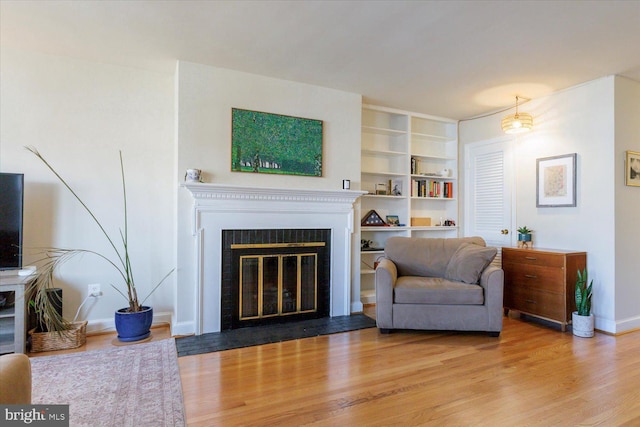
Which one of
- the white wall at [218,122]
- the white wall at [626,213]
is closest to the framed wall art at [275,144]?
the white wall at [218,122]

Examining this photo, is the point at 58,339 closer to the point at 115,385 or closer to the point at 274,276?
the point at 115,385

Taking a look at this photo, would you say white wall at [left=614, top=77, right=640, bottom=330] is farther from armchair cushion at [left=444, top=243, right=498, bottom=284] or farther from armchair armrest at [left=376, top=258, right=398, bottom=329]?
armchair armrest at [left=376, top=258, right=398, bottom=329]

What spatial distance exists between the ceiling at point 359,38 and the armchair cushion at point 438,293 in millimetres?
2003

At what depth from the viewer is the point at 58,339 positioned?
274 cm

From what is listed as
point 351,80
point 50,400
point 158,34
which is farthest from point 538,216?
point 50,400

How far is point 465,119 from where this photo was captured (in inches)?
189

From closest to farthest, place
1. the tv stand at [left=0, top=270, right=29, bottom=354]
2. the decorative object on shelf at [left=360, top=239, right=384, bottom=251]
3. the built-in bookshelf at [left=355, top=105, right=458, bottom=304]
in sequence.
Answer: the tv stand at [left=0, top=270, right=29, bottom=354], the decorative object on shelf at [left=360, top=239, right=384, bottom=251], the built-in bookshelf at [left=355, top=105, right=458, bottom=304]

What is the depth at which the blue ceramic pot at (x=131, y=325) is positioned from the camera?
2.88 m

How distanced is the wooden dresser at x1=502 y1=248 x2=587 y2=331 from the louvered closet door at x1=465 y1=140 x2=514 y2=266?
0.60 meters

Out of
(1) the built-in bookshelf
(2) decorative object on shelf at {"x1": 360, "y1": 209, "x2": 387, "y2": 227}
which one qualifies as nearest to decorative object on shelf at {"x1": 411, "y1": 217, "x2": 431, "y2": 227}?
(1) the built-in bookshelf

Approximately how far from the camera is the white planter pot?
3109 mm

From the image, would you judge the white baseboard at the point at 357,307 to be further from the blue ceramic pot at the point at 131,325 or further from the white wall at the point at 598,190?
the white wall at the point at 598,190

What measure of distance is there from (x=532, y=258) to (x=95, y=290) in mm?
4280

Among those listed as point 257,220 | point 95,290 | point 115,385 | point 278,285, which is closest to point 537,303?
point 278,285
